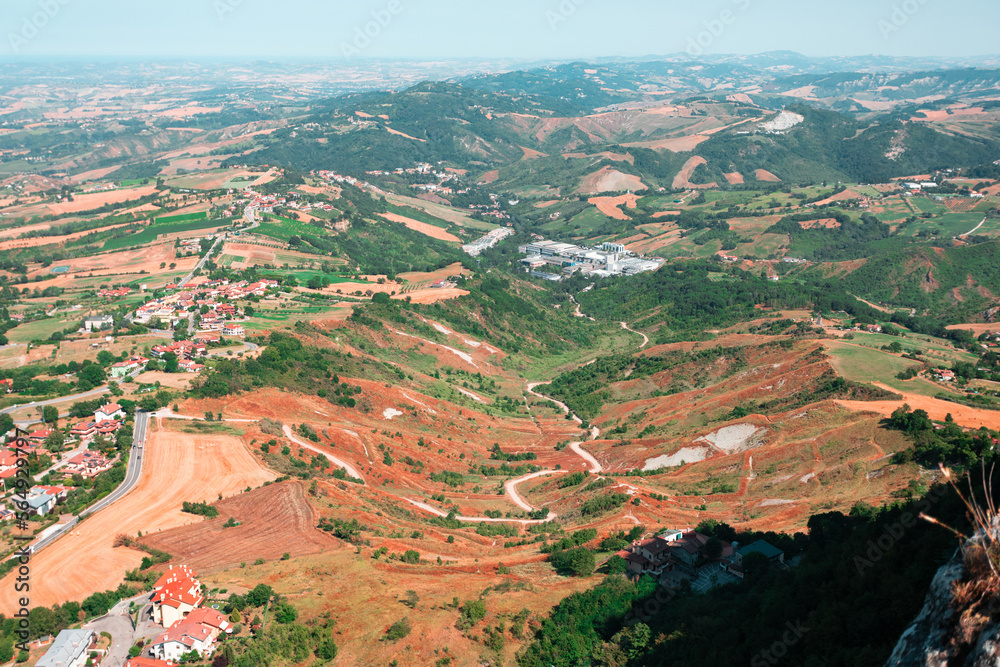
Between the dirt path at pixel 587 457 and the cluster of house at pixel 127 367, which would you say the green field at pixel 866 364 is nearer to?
the dirt path at pixel 587 457

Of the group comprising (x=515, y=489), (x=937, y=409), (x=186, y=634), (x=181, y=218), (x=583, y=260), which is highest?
(x=181, y=218)

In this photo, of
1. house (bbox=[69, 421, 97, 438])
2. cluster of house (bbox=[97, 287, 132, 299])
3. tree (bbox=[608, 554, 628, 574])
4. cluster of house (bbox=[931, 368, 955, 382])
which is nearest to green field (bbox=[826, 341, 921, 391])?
cluster of house (bbox=[931, 368, 955, 382])

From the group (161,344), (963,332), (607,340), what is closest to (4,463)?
(161,344)

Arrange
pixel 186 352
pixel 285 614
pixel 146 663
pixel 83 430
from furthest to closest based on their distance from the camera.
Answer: pixel 186 352 < pixel 83 430 < pixel 285 614 < pixel 146 663

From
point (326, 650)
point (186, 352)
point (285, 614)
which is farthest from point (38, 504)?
point (186, 352)

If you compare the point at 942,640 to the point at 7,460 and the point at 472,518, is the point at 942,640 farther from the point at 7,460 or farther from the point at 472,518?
the point at 7,460

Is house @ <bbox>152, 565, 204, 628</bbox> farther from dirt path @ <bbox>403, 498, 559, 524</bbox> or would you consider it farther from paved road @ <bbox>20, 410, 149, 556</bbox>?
dirt path @ <bbox>403, 498, 559, 524</bbox>

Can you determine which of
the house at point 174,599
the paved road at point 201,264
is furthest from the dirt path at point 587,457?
the paved road at point 201,264

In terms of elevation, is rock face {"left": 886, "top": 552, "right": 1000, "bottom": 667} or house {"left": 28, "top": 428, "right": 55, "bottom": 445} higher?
rock face {"left": 886, "top": 552, "right": 1000, "bottom": 667}

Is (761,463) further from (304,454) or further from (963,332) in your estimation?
(963,332)
